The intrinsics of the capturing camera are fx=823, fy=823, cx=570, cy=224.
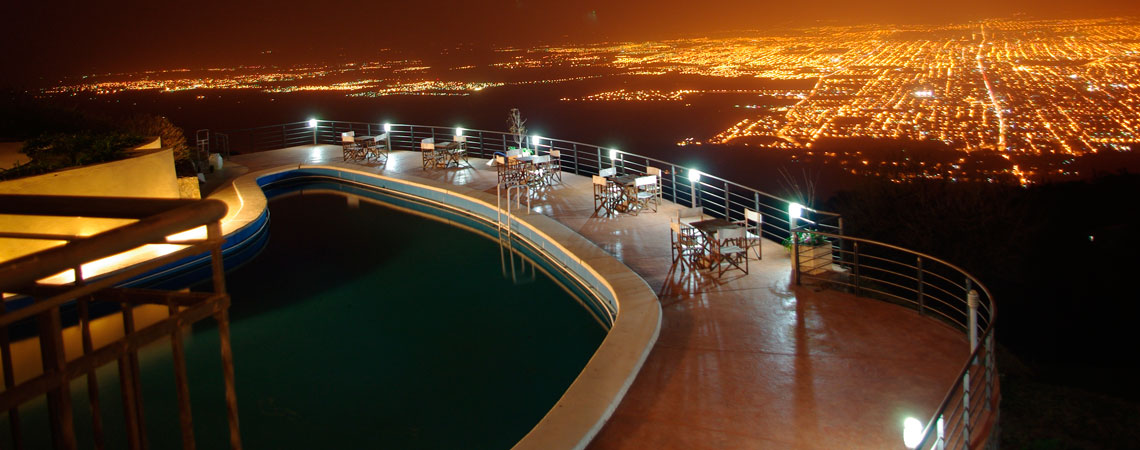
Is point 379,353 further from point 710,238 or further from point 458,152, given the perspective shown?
point 458,152

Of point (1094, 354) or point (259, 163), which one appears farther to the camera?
point (1094, 354)

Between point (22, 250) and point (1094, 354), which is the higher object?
point (22, 250)

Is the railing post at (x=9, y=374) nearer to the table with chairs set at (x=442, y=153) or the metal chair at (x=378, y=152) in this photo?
the table with chairs set at (x=442, y=153)

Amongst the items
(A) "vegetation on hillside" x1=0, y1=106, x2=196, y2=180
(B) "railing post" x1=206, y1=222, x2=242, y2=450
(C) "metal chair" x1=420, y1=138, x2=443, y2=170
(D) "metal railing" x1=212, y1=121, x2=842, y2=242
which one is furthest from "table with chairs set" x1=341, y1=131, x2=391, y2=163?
(B) "railing post" x1=206, y1=222, x2=242, y2=450

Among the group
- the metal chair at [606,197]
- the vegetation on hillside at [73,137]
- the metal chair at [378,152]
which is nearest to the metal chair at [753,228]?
the metal chair at [606,197]

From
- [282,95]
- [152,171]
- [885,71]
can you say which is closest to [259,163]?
[152,171]

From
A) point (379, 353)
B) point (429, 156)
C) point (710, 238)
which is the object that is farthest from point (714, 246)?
point (429, 156)

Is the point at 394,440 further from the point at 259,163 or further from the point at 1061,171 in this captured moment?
the point at 1061,171

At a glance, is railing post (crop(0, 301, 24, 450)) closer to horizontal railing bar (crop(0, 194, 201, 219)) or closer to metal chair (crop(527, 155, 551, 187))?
horizontal railing bar (crop(0, 194, 201, 219))
